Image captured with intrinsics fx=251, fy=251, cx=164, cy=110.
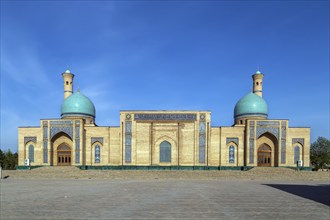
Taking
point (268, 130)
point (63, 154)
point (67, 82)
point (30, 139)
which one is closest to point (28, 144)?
point (30, 139)

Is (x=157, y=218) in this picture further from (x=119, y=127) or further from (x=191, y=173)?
(x=119, y=127)

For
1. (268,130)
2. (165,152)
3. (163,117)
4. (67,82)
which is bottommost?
(165,152)

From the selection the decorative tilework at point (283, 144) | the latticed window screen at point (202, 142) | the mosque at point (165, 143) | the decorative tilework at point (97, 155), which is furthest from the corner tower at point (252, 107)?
the decorative tilework at point (97, 155)

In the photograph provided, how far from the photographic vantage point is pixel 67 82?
1428 inches

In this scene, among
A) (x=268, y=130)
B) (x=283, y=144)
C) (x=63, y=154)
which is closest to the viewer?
(x=283, y=144)

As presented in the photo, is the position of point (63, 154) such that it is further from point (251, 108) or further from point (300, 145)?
point (300, 145)

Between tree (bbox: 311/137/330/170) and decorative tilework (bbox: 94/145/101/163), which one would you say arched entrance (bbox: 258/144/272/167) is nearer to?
tree (bbox: 311/137/330/170)

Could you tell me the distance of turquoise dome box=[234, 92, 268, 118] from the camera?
33.0 metres

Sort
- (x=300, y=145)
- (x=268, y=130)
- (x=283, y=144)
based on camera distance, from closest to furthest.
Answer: (x=283, y=144) → (x=268, y=130) → (x=300, y=145)

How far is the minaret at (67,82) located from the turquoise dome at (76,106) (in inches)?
67.3

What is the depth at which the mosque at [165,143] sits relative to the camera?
29734 mm

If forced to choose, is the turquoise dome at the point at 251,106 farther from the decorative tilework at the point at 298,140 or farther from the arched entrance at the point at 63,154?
the arched entrance at the point at 63,154

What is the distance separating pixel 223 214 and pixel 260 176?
17.8 meters

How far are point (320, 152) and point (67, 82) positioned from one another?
38.6 metres
